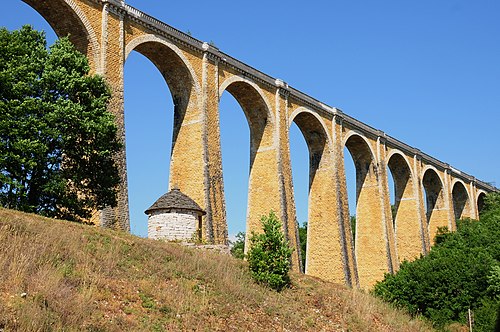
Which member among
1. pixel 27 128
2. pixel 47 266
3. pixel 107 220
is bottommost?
pixel 47 266

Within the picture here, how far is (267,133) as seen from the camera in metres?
31.4

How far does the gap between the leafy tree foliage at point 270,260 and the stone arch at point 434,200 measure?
3291 centimetres

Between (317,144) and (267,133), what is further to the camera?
(317,144)

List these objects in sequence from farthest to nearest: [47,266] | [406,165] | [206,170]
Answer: [406,165] < [206,170] < [47,266]

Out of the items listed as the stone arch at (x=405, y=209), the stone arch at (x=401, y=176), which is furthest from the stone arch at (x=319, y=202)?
the stone arch at (x=401, y=176)

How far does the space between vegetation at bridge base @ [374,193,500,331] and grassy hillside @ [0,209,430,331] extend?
5718mm

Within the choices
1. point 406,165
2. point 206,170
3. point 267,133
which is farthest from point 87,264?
point 406,165

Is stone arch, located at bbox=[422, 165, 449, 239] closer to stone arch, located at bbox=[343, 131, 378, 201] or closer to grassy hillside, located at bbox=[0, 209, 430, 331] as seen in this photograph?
stone arch, located at bbox=[343, 131, 378, 201]

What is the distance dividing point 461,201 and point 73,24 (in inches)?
1641

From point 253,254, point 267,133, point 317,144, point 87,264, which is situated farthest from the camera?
point 317,144

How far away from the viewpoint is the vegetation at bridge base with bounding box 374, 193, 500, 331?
2282cm

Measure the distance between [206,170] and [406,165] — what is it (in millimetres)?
22530

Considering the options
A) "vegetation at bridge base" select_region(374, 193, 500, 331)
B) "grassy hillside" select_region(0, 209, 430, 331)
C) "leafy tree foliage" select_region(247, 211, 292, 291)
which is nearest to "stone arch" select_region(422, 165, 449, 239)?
"vegetation at bridge base" select_region(374, 193, 500, 331)

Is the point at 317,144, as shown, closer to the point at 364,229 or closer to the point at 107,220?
the point at 364,229
